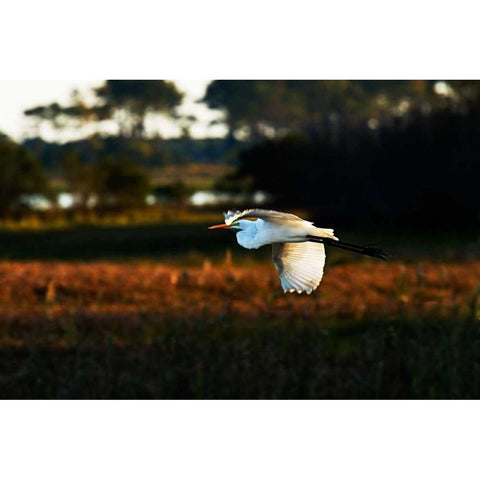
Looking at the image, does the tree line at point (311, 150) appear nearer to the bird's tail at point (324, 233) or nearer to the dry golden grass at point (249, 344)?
the dry golden grass at point (249, 344)

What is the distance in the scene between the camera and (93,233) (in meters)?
5.06

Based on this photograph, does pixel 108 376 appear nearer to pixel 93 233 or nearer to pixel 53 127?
pixel 93 233

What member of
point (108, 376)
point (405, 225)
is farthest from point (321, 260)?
point (405, 225)

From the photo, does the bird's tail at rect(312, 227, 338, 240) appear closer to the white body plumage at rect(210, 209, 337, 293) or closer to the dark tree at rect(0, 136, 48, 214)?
the white body plumage at rect(210, 209, 337, 293)

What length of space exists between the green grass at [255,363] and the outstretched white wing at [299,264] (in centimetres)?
219

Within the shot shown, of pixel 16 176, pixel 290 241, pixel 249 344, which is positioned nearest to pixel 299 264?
pixel 290 241

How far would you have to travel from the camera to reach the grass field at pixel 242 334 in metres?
3.92

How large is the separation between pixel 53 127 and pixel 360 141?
2.16 metres

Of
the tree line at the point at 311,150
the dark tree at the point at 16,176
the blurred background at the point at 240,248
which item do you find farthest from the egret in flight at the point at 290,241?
the dark tree at the point at 16,176

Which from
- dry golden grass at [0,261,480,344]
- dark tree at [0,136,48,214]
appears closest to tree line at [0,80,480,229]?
dark tree at [0,136,48,214]

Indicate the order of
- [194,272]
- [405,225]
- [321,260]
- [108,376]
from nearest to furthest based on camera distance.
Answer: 1. [321,260]
2. [108,376]
3. [194,272]
4. [405,225]

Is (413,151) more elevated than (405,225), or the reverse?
(413,151)

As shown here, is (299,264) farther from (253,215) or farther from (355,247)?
(253,215)

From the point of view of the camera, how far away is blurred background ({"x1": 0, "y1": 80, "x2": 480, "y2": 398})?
3951 millimetres
